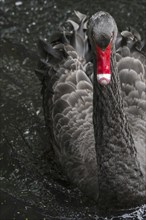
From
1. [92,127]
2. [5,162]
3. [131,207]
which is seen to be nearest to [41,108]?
[5,162]

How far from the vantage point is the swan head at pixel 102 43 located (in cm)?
392

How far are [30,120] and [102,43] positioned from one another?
2237 millimetres

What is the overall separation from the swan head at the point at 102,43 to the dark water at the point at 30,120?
1.45 meters

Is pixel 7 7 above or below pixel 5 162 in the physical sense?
above

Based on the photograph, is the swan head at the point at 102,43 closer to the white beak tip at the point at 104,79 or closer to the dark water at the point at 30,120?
the white beak tip at the point at 104,79

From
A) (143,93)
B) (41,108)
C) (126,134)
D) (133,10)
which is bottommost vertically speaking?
(126,134)

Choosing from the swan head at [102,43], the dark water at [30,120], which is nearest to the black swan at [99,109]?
the swan head at [102,43]

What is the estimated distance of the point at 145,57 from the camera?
5.52m

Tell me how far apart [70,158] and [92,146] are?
8.0 inches

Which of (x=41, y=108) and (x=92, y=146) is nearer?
(x=92, y=146)

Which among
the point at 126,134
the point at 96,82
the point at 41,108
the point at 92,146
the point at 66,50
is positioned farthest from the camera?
the point at 41,108

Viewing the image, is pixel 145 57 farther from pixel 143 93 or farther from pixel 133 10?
pixel 133 10

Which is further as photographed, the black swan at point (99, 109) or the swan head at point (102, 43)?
the black swan at point (99, 109)

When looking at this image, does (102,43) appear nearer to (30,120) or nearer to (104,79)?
(104,79)
